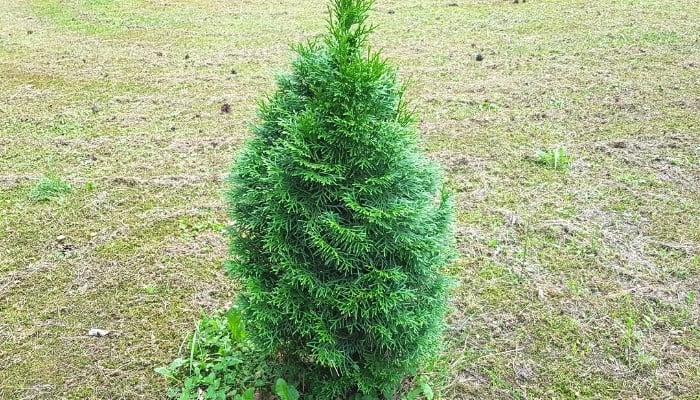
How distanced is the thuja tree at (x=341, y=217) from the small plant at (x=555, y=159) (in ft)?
9.09

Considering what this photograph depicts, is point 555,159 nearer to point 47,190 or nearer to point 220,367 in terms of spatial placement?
point 220,367

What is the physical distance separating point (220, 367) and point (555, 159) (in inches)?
134

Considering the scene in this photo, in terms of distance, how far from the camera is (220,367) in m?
2.56

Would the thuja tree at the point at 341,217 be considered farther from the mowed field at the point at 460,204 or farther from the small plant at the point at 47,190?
the small plant at the point at 47,190

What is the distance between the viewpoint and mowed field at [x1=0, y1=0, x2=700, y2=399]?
9.17 ft

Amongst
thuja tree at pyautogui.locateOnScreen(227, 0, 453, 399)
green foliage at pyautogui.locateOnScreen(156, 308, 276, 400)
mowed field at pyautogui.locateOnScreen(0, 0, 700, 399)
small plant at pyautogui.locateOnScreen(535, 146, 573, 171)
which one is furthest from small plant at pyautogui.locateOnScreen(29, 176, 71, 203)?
small plant at pyautogui.locateOnScreen(535, 146, 573, 171)

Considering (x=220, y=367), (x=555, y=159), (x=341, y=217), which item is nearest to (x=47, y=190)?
(x=220, y=367)

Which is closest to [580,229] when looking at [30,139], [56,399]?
[56,399]

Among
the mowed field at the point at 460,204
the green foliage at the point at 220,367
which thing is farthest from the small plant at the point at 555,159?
the green foliage at the point at 220,367

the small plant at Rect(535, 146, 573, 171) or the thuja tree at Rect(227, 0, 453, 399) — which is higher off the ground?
the thuja tree at Rect(227, 0, 453, 399)

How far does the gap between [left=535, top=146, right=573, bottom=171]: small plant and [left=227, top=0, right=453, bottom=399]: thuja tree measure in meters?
2.77

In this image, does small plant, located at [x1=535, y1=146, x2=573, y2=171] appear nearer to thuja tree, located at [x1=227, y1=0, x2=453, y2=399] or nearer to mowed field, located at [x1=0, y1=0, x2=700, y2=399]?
mowed field, located at [x1=0, y1=0, x2=700, y2=399]

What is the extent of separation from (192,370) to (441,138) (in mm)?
3382

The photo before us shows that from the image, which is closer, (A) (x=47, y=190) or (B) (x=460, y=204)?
(B) (x=460, y=204)
